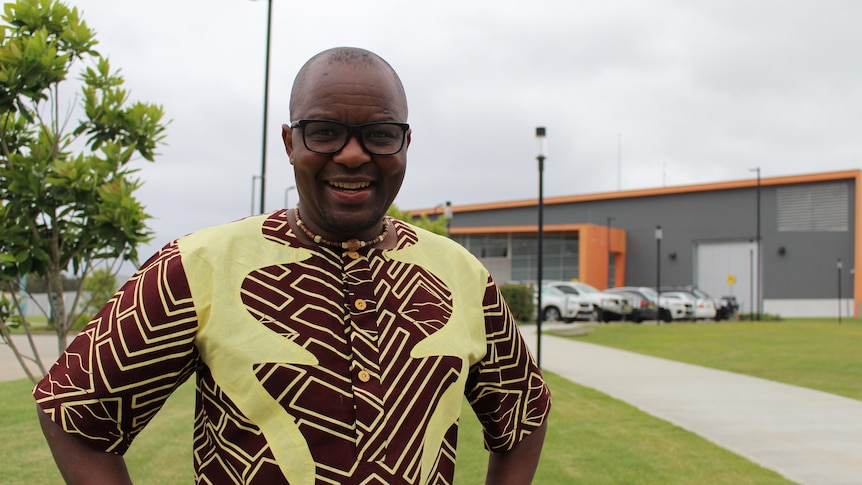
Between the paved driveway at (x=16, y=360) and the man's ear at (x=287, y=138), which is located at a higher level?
the man's ear at (x=287, y=138)

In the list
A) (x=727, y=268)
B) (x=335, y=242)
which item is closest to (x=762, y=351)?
(x=335, y=242)

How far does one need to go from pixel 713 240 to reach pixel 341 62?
4801cm

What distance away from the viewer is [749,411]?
8555 millimetres

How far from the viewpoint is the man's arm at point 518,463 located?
184 cm

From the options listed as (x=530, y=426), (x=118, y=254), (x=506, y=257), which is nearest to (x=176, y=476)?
(x=118, y=254)

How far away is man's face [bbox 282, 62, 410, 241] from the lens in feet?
5.27

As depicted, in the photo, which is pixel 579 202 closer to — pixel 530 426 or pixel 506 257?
pixel 506 257

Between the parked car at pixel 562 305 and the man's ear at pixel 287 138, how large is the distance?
26.6 metres

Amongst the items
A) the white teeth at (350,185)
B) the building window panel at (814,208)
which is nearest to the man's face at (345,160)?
the white teeth at (350,185)

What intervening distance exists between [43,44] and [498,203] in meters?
50.7

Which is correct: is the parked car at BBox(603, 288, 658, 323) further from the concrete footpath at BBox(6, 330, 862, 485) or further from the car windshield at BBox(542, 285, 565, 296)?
the concrete footpath at BBox(6, 330, 862, 485)

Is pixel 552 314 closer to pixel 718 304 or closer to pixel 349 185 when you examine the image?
pixel 718 304

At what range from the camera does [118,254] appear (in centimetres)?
422

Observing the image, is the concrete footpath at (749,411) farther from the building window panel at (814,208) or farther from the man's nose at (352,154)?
the building window panel at (814,208)
